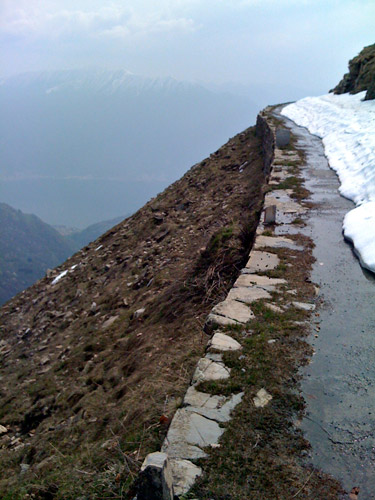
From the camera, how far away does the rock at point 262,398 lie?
11.5ft

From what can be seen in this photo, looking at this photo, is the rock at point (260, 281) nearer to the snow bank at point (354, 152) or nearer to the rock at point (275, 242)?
the rock at point (275, 242)

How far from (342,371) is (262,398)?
0.90m

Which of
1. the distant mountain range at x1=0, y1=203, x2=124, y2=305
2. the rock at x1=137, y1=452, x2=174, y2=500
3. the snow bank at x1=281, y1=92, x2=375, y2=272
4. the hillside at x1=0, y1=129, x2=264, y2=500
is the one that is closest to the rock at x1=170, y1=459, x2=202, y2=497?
the rock at x1=137, y1=452, x2=174, y2=500

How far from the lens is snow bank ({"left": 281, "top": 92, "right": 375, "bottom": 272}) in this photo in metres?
7.16

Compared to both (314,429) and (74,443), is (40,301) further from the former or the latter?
(314,429)

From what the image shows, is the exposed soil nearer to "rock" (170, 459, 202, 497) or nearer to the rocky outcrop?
"rock" (170, 459, 202, 497)

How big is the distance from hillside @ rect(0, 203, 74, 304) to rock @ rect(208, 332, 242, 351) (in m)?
119

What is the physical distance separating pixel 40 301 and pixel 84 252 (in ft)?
12.0

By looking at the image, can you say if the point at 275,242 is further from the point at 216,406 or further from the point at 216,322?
the point at 216,406

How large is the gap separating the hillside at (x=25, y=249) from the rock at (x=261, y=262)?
117 metres

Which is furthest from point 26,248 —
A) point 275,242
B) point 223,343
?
point 223,343

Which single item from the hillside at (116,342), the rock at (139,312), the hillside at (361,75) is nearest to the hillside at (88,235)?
the hillside at (361,75)

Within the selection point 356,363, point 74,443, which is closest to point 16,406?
point 74,443

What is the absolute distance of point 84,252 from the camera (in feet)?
60.9
